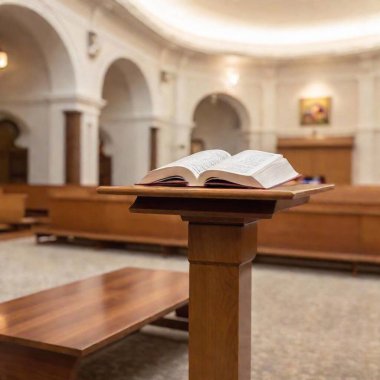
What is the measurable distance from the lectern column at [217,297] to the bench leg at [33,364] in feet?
2.47

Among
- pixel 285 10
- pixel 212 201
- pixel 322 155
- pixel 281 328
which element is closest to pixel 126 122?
pixel 285 10

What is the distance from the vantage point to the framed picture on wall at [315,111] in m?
15.6

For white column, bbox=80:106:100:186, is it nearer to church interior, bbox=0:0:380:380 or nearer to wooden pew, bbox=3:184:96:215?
church interior, bbox=0:0:380:380

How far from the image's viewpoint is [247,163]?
1679 millimetres

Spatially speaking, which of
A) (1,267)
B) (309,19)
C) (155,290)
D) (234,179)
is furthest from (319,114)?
(234,179)

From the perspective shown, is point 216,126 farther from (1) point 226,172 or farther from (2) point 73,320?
(1) point 226,172

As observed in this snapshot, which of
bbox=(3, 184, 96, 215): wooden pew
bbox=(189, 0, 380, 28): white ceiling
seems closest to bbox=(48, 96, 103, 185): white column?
bbox=(3, 184, 96, 215): wooden pew

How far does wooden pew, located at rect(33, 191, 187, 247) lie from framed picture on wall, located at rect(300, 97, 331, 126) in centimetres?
972

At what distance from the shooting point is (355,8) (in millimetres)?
12969

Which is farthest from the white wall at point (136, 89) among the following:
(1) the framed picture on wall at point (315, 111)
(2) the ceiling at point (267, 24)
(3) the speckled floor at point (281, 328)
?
(3) the speckled floor at point (281, 328)

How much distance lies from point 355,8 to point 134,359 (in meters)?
12.4

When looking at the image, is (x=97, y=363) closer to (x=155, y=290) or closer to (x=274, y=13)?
(x=155, y=290)

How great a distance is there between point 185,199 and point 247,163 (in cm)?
25

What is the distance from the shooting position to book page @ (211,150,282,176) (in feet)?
5.12
